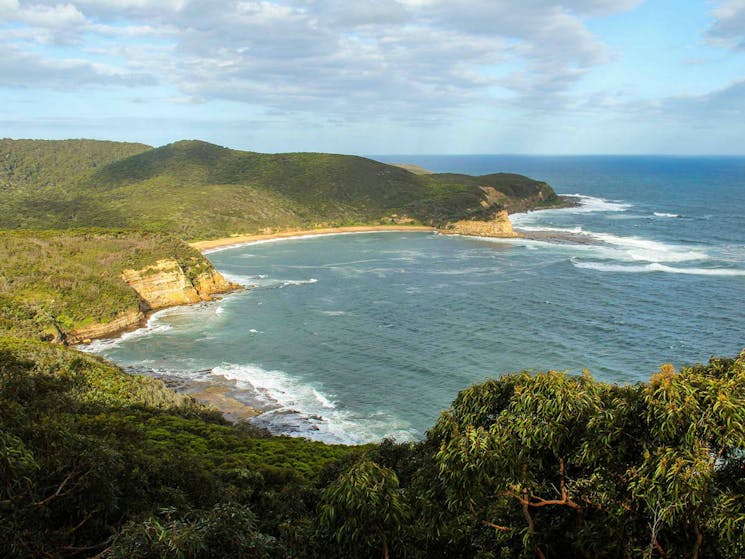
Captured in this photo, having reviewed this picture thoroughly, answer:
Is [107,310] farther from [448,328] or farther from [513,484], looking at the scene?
[513,484]

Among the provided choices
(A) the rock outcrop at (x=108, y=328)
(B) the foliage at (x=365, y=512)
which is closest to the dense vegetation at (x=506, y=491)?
(B) the foliage at (x=365, y=512)

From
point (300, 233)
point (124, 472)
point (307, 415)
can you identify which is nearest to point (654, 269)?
point (307, 415)

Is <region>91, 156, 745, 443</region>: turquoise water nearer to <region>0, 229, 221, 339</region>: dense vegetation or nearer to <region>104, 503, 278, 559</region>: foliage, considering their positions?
<region>0, 229, 221, 339</region>: dense vegetation

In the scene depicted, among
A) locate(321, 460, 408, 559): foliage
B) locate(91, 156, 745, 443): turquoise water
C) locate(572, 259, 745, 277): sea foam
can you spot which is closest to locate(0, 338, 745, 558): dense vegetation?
locate(321, 460, 408, 559): foliage

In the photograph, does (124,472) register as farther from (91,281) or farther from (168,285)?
(168,285)

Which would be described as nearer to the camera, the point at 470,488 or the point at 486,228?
the point at 470,488

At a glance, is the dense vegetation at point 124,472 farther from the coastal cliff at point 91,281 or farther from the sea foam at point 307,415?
the coastal cliff at point 91,281
